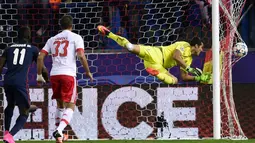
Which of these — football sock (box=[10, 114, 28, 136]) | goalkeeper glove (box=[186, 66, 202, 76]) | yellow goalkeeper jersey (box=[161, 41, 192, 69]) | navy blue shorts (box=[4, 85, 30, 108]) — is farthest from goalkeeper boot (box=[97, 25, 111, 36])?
football sock (box=[10, 114, 28, 136])

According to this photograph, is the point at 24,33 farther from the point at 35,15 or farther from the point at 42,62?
the point at 35,15

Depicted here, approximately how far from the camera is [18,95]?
433 inches

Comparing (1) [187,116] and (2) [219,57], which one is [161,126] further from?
(2) [219,57]

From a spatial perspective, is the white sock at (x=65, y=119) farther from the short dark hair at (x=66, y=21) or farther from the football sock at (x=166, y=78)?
the football sock at (x=166, y=78)

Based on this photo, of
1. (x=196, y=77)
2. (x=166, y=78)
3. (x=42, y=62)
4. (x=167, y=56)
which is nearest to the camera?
(x=42, y=62)

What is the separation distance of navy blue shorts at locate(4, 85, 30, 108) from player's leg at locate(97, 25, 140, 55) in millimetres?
2659

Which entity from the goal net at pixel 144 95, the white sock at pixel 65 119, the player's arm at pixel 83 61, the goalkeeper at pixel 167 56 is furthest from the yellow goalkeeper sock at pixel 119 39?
the white sock at pixel 65 119

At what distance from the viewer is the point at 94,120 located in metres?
13.7

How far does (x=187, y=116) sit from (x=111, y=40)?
186 centimetres

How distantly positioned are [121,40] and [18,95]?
2.85 metres

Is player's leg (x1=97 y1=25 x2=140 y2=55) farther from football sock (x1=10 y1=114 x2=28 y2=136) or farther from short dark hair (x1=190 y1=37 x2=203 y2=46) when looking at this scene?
football sock (x1=10 y1=114 x2=28 y2=136)

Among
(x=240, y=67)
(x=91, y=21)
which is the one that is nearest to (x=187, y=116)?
(x=240, y=67)

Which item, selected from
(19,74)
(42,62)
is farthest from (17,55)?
(42,62)

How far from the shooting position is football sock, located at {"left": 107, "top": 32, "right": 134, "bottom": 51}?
13.4 m
